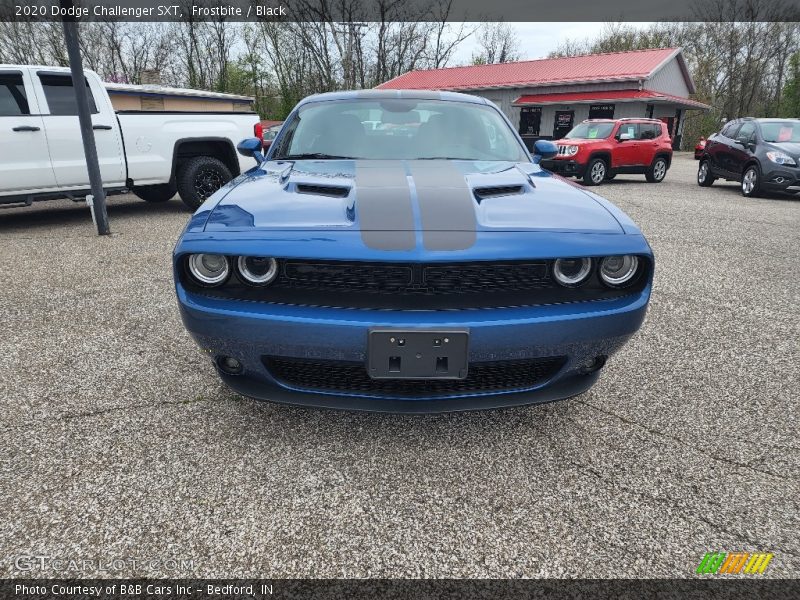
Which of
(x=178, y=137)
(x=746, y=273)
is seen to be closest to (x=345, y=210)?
(x=746, y=273)

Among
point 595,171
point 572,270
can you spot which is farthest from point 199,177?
point 595,171

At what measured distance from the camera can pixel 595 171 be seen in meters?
12.2

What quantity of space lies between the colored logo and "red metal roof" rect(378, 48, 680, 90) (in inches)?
982

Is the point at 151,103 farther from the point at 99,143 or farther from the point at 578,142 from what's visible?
the point at 578,142

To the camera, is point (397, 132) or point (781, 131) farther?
point (781, 131)

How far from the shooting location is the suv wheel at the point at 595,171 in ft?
39.2

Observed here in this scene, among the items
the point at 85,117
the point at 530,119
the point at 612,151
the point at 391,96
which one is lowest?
the point at 530,119

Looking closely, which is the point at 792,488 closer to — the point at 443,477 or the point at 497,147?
the point at 443,477

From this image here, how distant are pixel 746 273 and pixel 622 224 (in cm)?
392

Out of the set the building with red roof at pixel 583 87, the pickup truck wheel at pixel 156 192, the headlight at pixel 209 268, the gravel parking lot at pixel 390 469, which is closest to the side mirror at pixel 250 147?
the gravel parking lot at pixel 390 469

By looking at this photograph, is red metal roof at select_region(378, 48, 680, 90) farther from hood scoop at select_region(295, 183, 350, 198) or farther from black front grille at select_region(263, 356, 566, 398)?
black front grille at select_region(263, 356, 566, 398)

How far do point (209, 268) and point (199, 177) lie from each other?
620 centimetres

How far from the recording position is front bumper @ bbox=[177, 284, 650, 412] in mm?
1748

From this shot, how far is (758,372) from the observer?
290cm
